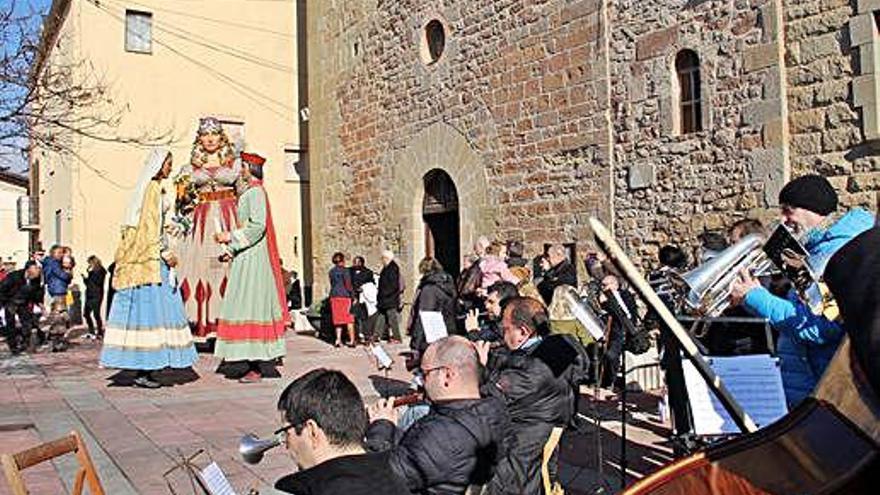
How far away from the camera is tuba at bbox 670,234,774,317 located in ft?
11.1

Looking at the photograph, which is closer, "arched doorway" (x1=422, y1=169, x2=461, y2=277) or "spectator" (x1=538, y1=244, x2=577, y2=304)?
"spectator" (x1=538, y1=244, x2=577, y2=304)

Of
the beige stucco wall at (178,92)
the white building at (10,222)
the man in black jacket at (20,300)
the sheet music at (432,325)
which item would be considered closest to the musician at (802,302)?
the sheet music at (432,325)

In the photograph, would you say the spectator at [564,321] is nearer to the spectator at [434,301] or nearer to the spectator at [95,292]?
the spectator at [434,301]

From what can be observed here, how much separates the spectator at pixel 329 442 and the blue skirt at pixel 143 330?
6.34 meters

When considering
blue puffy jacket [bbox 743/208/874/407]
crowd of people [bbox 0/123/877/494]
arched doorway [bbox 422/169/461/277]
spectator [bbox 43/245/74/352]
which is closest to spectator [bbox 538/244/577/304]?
crowd of people [bbox 0/123/877/494]

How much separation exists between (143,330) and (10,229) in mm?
37769

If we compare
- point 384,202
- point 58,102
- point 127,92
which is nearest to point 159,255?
point 58,102

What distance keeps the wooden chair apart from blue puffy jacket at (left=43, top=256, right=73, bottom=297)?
13.0m

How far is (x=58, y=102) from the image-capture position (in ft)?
33.1

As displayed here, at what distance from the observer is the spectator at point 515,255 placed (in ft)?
37.4

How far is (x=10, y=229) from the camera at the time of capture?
41688 millimetres

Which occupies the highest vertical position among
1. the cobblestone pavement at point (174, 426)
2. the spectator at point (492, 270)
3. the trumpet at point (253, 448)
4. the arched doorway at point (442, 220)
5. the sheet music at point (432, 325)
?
the arched doorway at point (442, 220)

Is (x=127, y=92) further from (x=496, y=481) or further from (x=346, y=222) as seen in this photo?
(x=496, y=481)

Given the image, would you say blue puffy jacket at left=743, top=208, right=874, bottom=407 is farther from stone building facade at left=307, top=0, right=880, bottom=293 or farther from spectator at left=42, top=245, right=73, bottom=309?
spectator at left=42, top=245, right=73, bottom=309
